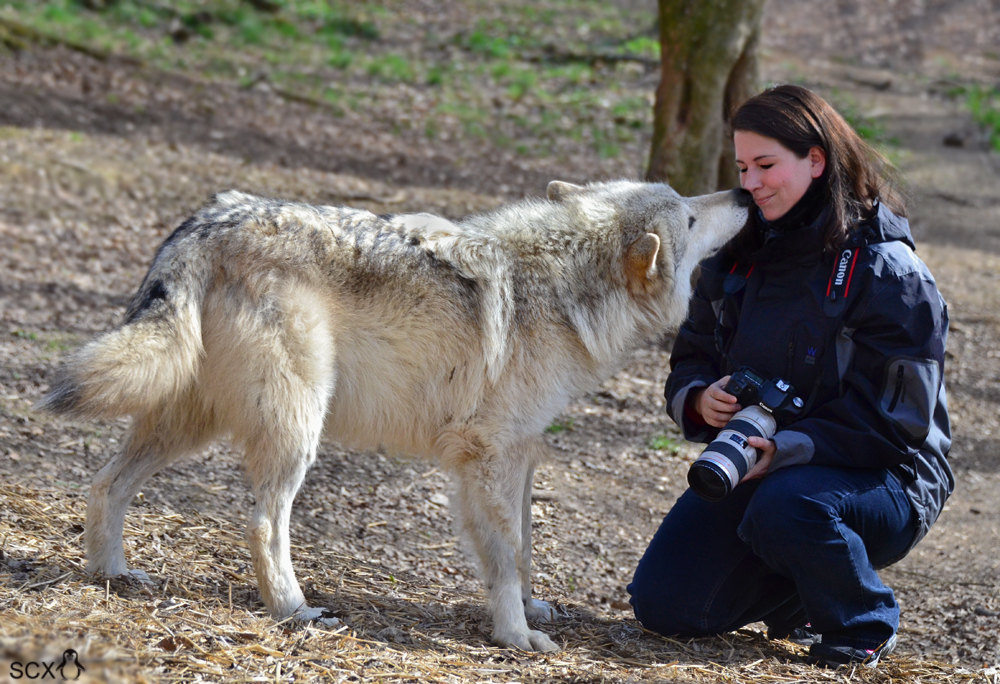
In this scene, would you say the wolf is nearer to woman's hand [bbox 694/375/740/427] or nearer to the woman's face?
the woman's face

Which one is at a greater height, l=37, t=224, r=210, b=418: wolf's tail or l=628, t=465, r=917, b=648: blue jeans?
l=37, t=224, r=210, b=418: wolf's tail

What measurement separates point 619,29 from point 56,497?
1423 cm

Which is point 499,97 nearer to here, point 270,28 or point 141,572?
point 270,28

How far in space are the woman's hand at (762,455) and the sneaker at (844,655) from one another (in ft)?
2.26

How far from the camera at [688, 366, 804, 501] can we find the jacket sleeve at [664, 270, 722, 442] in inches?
11.2

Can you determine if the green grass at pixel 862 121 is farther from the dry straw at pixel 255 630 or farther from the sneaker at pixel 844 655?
the dry straw at pixel 255 630

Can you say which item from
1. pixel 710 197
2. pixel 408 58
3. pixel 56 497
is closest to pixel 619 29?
pixel 408 58

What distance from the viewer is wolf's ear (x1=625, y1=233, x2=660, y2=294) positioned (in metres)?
3.60

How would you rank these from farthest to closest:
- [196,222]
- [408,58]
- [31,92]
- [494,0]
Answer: [494,0]
[408,58]
[31,92]
[196,222]

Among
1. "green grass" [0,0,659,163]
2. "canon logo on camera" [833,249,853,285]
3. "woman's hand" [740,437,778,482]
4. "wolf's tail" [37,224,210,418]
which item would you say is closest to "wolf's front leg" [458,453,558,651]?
"woman's hand" [740,437,778,482]

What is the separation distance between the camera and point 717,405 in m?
3.50

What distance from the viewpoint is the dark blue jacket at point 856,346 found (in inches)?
127

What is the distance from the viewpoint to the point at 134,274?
6.98 m

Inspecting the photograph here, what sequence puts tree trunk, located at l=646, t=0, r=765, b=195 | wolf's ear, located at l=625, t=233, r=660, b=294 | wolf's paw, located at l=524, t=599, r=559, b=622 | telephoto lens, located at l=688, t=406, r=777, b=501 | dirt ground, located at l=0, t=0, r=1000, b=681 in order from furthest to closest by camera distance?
tree trunk, located at l=646, t=0, r=765, b=195 → dirt ground, located at l=0, t=0, r=1000, b=681 → wolf's paw, located at l=524, t=599, r=559, b=622 → wolf's ear, located at l=625, t=233, r=660, b=294 → telephoto lens, located at l=688, t=406, r=777, b=501
